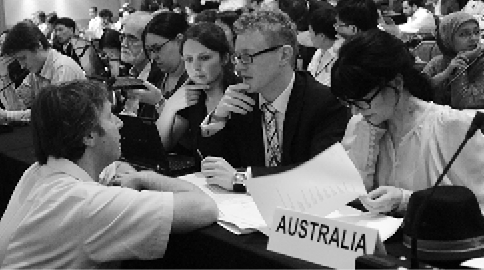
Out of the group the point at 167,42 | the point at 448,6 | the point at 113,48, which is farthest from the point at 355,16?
the point at 448,6

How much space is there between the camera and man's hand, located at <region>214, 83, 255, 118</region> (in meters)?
2.33

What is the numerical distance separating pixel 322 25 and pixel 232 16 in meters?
0.60

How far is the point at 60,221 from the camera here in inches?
63.8

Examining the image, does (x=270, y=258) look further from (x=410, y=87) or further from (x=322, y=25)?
(x=322, y=25)

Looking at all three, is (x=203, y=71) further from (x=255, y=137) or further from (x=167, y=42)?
(x=167, y=42)

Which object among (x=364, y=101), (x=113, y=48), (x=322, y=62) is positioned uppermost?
(x=364, y=101)

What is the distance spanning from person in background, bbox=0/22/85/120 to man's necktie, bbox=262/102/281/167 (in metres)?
1.97

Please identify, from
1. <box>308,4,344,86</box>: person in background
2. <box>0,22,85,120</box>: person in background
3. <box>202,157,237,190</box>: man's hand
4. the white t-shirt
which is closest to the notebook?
<box>202,157,237,190</box>: man's hand

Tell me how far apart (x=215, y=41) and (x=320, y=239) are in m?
1.28

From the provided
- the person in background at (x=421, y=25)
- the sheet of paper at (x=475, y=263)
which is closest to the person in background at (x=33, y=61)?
the sheet of paper at (x=475, y=263)

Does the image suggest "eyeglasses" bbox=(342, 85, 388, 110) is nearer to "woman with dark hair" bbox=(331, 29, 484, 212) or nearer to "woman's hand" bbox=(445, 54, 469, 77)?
"woman with dark hair" bbox=(331, 29, 484, 212)

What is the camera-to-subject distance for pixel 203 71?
2.56 m

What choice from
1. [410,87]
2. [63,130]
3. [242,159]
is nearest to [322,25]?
[242,159]

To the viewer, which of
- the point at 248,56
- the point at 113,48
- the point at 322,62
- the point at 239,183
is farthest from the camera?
the point at 113,48
